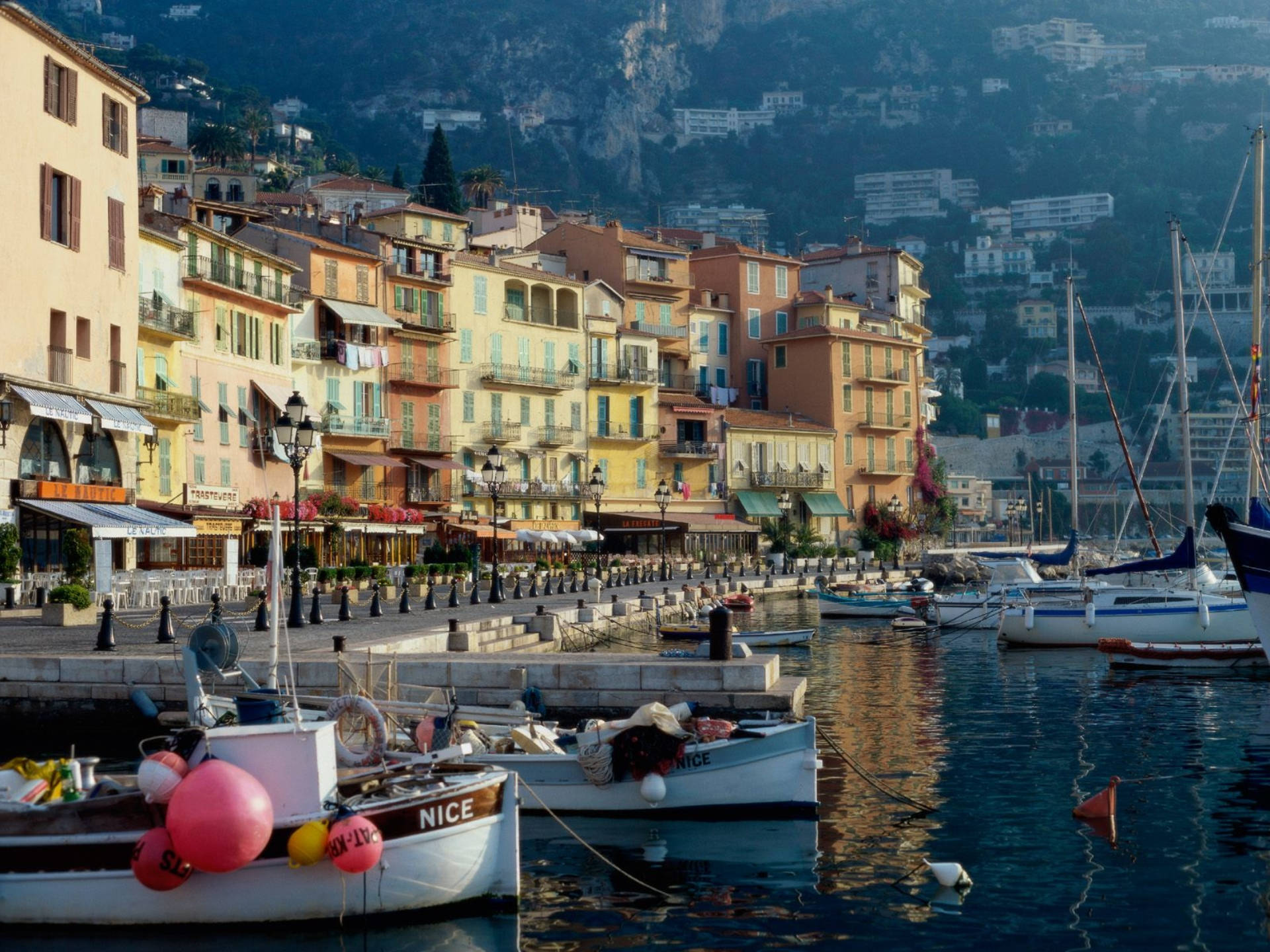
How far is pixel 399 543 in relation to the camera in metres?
56.5

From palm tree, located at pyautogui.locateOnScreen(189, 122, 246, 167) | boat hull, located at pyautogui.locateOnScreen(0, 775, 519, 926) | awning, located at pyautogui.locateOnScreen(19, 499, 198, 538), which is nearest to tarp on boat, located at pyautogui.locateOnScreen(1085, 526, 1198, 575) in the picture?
awning, located at pyautogui.locateOnScreen(19, 499, 198, 538)

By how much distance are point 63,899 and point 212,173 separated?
312 feet

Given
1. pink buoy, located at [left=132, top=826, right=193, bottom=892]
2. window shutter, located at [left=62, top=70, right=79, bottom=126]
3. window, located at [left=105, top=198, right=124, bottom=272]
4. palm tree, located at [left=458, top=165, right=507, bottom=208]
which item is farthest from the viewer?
palm tree, located at [left=458, top=165, right=507, bottom=208]

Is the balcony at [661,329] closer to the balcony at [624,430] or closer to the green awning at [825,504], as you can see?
the balcony at [624,430]

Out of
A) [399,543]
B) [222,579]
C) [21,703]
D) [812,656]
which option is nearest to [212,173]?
[399,543]

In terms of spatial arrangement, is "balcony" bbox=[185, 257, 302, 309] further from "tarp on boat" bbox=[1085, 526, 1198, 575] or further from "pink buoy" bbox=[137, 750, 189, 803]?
"pink buoy" bbox=[137, 750, 189, 803]

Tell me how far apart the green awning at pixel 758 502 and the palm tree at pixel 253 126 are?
6942 centimetres

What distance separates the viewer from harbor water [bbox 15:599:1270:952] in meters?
11.3

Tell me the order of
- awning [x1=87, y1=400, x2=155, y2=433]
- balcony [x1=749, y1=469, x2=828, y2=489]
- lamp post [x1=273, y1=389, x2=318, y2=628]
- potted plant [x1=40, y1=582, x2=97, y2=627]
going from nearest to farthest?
lamp post [x1=273, y1=389, x2=318, y2=628] < potted plant [x1=40, y1=582, x2=97, y2=627] < awning [x1=87, y1=400, x2=155, y2=433] < balcony [x1=749, y1=469, x2=828, y2=489]

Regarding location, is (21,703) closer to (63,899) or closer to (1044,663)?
(63,899)

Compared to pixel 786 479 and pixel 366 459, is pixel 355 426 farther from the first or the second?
pixel 786 479

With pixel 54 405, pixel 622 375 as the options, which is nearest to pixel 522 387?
pixel 622 375

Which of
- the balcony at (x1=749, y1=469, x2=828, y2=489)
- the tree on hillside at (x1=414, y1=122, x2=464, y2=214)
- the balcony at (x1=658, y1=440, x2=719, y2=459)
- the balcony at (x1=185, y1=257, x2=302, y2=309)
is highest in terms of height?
the tree on hillside at (x1=414, y1=122, x2=464, y2=214)

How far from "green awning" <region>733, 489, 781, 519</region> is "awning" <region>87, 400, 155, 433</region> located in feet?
138
